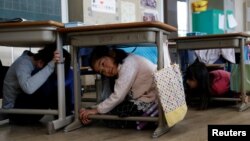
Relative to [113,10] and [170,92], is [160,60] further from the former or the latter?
[113,10]

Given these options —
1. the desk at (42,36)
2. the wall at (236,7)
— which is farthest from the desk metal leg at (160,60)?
the wall at (236,7)

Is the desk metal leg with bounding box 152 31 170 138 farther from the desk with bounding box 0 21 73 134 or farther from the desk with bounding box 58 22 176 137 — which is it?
the desk with bounding box 0 21 73 134

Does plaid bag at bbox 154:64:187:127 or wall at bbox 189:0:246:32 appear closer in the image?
plaid bag at bbox 154:64:187:127

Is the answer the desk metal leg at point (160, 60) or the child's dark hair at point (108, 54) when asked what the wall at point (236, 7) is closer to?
the child's dark hair at point (108, 54)

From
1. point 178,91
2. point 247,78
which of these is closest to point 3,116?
point 178,91

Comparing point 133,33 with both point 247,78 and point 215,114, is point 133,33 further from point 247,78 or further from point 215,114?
point 247,78

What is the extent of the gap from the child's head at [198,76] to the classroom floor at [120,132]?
1.57 feet

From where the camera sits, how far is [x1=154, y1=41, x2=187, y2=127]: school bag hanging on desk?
1.77 meters

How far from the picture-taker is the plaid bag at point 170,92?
1.77 meters

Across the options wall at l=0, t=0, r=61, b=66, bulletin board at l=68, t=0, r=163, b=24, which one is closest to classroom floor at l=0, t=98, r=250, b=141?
wall at l=0, t=0, r=61, b=66

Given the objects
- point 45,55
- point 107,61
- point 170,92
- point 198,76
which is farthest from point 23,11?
point 170,92

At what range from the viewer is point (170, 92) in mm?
1821

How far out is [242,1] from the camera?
7930mm

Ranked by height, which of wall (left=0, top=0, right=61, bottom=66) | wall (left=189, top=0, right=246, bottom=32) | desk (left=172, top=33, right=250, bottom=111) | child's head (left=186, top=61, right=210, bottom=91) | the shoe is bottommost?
the shoe
